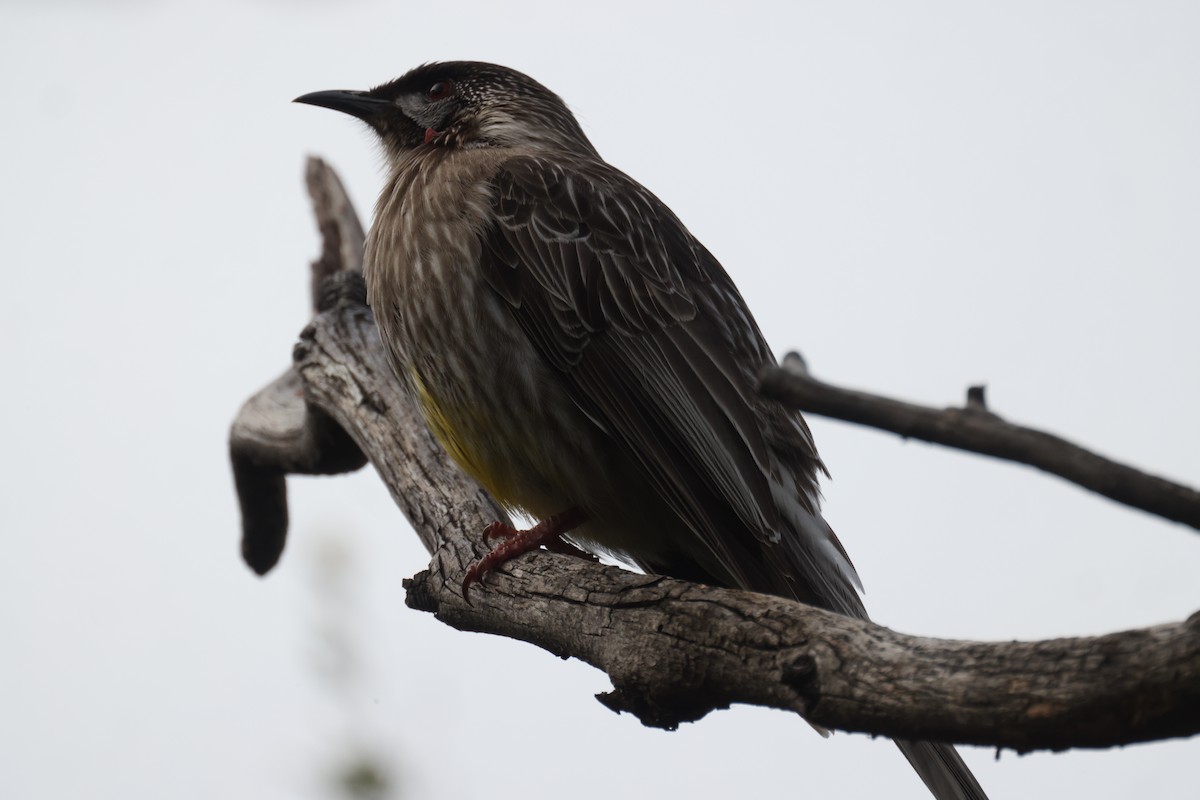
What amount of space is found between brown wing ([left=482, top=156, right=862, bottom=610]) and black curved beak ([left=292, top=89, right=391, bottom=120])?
3.85 feet

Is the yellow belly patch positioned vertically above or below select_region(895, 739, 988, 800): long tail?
above

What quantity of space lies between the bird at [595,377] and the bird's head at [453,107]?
47cm

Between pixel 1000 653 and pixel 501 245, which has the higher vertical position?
pixel 501 245

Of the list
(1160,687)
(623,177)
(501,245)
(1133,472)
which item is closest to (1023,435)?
(1133,472)

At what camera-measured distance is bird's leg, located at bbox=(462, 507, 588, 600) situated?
156 inches

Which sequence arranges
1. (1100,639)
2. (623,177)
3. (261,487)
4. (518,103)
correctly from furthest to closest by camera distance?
(261,487) → (518,103) → (623,177) → (1100,639)

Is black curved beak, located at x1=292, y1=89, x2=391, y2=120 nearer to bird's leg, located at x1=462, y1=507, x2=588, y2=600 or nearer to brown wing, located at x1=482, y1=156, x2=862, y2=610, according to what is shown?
brown wing, located at x1=482, y1=156, x2=862, y2=610

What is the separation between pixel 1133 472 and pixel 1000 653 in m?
0.68

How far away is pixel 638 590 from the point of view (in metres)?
3.34

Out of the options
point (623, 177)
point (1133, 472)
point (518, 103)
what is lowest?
point (1133, 472)

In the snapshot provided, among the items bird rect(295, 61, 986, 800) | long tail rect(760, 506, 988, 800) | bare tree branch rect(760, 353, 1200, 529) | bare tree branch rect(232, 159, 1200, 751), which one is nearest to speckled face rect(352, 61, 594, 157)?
bird rect(295, 61, 986, 800)

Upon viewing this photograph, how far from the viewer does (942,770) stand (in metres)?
3.42

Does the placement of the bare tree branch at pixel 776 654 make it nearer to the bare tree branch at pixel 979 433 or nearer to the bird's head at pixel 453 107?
the bare tree branch at pixel 979 433

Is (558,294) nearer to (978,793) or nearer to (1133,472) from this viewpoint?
(978,793)
